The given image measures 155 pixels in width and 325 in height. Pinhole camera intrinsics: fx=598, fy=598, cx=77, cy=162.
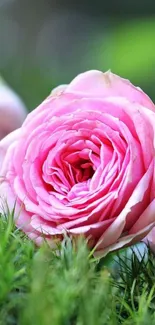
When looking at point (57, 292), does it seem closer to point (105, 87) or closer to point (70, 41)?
point (105, 87)

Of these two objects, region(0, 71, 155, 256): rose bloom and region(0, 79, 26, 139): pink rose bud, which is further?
region(0, 79, 26, 139): pink rose bud

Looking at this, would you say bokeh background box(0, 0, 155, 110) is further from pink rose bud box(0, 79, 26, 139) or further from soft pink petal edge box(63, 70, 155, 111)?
soft pink petal edge box(63, 70, 155, 111)

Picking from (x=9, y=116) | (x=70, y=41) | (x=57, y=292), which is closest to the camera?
(x=57, y=292)

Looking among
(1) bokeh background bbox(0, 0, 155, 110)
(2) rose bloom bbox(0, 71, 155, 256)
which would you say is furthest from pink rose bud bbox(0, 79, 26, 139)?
(1) bokeh background bbox(0, 0, 155, 110)

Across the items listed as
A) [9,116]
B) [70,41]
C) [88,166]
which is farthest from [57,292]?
[70,41]

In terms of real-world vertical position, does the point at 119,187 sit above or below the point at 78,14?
above

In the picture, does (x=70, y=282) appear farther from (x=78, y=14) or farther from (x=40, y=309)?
(x=78, y=14)

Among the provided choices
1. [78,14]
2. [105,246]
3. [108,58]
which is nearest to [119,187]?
[105,246]
